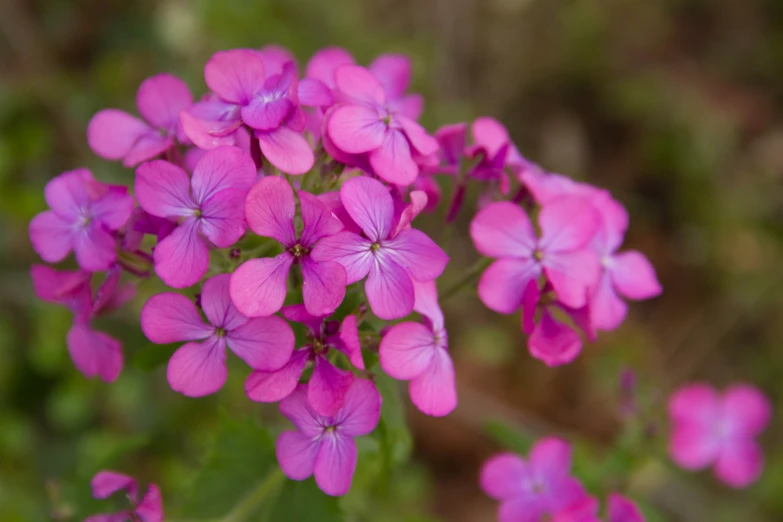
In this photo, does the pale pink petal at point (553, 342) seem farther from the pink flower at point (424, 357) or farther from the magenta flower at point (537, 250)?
the pink flower at point (424, 357)

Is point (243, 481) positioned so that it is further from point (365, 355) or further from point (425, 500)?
point (425, 500)

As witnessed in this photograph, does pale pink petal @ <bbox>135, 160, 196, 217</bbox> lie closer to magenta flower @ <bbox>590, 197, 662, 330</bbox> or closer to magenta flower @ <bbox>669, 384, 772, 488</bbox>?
magenta flower @ <bbox>590, 197, 662, 330</bbox>

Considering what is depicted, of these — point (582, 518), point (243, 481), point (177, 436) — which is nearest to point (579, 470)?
point (582, 518)

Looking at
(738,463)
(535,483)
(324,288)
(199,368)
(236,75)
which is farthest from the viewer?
(738,463)

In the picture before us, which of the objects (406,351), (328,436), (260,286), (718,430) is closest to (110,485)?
(328,436)

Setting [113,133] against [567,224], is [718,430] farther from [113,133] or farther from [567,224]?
[113,133]
